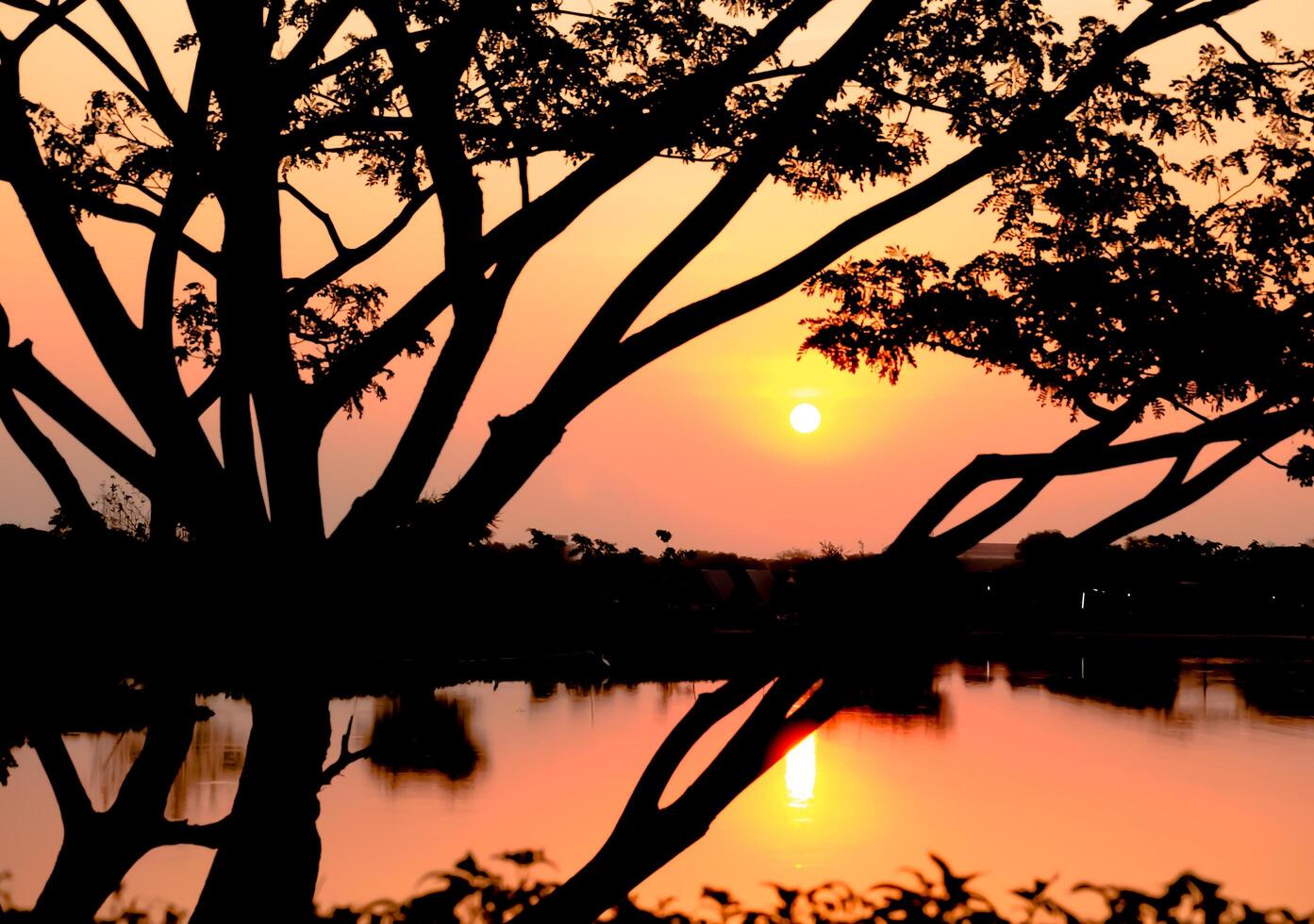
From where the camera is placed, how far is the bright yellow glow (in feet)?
60.6

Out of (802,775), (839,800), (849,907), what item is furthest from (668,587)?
(849,907)

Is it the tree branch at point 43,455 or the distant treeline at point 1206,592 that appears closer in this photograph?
the tree branch at point 43,455

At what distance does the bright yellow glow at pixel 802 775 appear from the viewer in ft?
60.6

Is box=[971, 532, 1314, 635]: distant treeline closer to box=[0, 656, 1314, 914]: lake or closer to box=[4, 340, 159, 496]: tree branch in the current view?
box=[0, 656, 1314, 914]: lake

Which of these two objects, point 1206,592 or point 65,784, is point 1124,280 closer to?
point 65,784

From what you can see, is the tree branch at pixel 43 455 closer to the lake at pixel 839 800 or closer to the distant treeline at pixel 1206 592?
the lake at pixel 839 800

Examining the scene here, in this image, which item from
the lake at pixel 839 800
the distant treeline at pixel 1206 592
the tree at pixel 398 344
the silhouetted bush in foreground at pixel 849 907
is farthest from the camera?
the distant treeline at pixel 1206 592

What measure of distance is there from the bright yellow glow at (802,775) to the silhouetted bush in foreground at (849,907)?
7.44 metres

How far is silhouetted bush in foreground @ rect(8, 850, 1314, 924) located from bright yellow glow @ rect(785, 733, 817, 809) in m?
7.44

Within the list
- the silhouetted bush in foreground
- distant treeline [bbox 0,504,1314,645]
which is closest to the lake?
the silhouetted bush in foreground

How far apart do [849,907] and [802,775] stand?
37.0 feet

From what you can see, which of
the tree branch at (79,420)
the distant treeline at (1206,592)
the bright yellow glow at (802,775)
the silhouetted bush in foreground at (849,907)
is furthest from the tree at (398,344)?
the distant treeline at (1206,592)

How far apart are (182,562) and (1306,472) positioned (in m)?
6.21

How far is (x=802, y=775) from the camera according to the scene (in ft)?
67.8
